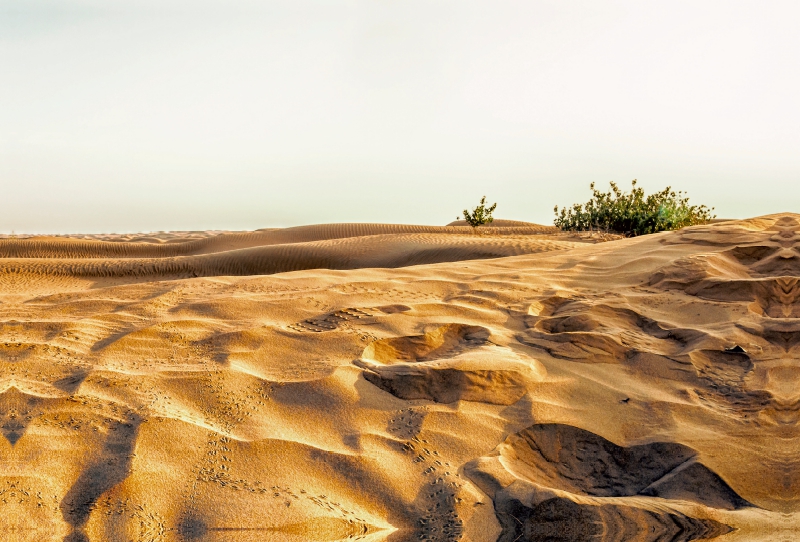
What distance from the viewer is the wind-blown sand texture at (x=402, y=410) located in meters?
2.03

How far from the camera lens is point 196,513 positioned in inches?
76.8

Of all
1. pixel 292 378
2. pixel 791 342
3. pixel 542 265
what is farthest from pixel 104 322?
pixel 791 342

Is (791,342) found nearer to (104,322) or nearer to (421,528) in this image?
(421,528)

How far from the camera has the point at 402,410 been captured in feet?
8.41

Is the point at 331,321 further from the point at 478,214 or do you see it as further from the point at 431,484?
the point at 478,214

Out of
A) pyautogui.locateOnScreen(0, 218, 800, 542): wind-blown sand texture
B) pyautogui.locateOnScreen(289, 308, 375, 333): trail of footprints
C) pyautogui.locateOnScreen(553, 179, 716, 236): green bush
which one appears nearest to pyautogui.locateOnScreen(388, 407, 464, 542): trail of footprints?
pyautogui.locateOnScreen(0, 218, 800, 542): wind-blown sand texture

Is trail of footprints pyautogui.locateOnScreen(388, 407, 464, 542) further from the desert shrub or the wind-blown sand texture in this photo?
the desert shrub

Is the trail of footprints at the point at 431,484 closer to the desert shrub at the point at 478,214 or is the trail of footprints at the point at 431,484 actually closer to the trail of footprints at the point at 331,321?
the trail of footprints at the point at 331,321

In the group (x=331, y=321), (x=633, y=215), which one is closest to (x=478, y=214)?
(x=633, y=215)

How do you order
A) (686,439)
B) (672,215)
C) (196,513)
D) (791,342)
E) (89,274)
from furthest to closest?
(672,215), (89,274), (791,342), (686,439), (196,513)

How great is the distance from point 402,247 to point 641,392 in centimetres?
564

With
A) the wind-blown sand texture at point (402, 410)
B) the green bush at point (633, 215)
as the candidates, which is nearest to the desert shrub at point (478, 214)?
the green bush at point (633, 215)

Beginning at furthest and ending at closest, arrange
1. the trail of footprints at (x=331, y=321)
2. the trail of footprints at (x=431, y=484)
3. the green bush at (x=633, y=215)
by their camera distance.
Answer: the green bush at (x=633, y=215)
the trail of footprints at (x=331, y=321)
the trail of footprints at (x=431, y=484)

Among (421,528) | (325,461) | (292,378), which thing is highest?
(292,378)
